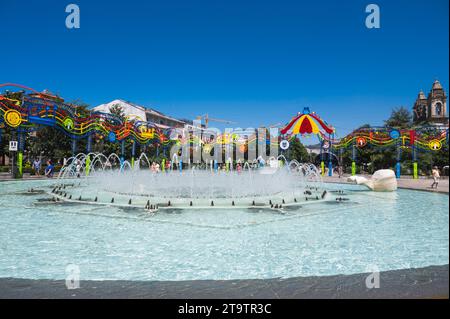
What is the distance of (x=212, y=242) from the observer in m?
6.36

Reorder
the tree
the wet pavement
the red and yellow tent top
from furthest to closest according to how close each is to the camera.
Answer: the tree
the red and yellow tent top
the wet pavement

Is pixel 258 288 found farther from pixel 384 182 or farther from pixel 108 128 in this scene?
pixel 108 128

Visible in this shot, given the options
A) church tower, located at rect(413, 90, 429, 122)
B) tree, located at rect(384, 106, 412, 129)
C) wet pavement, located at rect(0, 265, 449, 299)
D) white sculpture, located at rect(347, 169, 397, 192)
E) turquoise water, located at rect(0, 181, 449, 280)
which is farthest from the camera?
tree, located at rect(384, 106, 412, 129)

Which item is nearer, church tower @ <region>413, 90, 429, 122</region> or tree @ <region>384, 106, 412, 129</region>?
church tower @ <region>413, 90, 429, 122</region>

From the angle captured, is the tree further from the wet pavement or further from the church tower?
the wet pavement

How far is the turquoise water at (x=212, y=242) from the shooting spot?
4.80m

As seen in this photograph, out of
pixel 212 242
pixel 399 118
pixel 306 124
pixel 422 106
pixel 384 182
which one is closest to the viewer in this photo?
pixel 212 242

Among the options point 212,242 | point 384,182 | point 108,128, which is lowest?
point 212,242

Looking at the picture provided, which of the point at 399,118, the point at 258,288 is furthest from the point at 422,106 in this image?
the point at 258,288

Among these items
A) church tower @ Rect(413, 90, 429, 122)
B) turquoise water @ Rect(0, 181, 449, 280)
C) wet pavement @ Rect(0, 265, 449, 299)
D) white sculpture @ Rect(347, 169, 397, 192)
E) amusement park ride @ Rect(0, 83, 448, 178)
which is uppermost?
church tower @ Rect(413, 90, 429, 122)

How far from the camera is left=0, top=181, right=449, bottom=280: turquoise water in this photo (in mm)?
4801

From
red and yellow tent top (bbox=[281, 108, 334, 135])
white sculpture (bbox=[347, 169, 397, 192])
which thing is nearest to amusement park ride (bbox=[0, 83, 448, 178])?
red and yellow tent top (bbox=[281, 108, 334, 135])

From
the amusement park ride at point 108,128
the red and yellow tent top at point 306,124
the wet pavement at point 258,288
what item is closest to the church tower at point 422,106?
the amusement park ride at point 108,128
